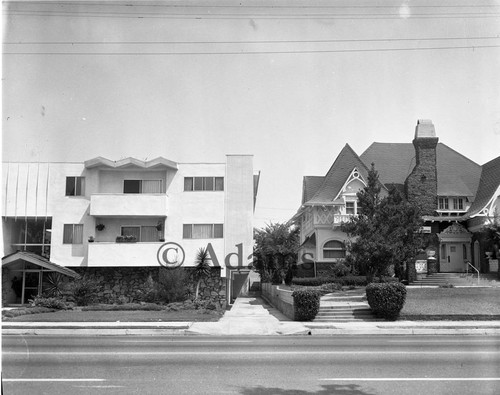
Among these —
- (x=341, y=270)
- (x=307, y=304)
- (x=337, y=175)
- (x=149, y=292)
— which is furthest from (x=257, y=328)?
(x=337, y=175)

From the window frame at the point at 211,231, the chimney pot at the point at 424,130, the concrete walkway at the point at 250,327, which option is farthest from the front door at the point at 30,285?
the chimney pot at the point at 424,130

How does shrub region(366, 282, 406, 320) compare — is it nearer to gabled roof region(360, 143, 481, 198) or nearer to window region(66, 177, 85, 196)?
gabled roof region(360, 143, 481, 198)

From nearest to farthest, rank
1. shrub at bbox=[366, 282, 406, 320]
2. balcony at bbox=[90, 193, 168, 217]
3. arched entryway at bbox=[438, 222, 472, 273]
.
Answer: shrub at bbox=[366, 282, 406, 320] < balcony at bbox=[90, 193, 168, 217] < arched entryway at bbox=[438, 222, 472, 273]

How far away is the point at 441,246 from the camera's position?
126ft

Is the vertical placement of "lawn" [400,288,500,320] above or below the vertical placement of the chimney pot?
below

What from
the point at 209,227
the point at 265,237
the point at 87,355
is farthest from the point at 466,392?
the point at 265,237

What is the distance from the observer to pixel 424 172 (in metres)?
39.8

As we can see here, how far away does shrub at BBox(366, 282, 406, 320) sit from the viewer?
20.9 metres

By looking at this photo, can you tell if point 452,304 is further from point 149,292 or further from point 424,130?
point 424,130

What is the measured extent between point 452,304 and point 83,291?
759 inches

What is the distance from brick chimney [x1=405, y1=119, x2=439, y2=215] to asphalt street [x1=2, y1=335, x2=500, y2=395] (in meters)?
26.1

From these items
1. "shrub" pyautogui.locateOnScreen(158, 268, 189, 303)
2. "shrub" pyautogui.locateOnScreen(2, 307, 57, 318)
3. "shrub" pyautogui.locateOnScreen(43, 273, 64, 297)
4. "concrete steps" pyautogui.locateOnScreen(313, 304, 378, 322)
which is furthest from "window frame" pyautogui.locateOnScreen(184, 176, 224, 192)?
"concrete steps" pyautogui.locateOnScreen(313, 304, 378, 322)

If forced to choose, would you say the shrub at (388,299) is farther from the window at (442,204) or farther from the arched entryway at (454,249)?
the window at (442,204)

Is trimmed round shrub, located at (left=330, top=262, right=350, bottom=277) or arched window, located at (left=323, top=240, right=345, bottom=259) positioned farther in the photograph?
arched window, located at (left=323, top=240, right=345, bottom=259)
